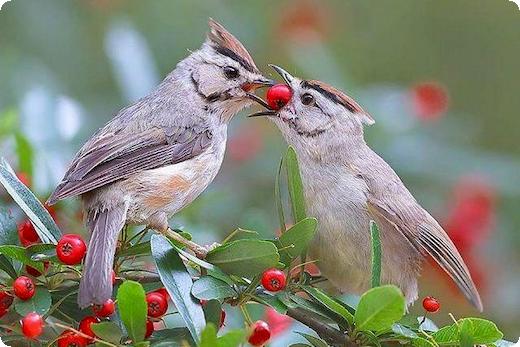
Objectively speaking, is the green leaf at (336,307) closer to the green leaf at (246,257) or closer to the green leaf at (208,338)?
the green leaf at (246,257)

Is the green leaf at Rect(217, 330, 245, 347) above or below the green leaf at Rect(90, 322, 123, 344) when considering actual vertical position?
above

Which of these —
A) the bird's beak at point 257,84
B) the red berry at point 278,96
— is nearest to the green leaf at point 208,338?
the red berry at point 278,96

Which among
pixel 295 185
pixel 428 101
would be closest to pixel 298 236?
pixel 295 185

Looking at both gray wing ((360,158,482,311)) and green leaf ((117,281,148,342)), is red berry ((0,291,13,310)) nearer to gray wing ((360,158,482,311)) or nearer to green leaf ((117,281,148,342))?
green leaf ((117,281,148,342))

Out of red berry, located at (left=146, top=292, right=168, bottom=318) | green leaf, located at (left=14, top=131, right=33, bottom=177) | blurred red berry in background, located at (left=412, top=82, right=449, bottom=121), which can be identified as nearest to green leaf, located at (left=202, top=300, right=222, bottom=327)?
red berry, located at (left=146, top=292, right=168, bottom=318)

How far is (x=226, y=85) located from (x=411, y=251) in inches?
38.2

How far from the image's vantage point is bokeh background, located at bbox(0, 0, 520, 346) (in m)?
4.72

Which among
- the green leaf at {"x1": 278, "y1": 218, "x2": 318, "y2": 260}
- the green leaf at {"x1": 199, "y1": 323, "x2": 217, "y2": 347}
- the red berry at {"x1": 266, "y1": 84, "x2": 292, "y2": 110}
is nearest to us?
the green leaf at {"x1": 199, "y1": 323, "x2": 217, "y2": 347}

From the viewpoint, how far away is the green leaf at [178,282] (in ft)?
7.78

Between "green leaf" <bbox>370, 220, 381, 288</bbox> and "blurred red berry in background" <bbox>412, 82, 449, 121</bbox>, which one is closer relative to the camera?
→ "green leaf" <bbox>370, 220, 381, 288</bbox>

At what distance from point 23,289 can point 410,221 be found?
1604 mm

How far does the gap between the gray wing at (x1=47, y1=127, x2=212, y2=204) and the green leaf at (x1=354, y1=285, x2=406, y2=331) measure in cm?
99

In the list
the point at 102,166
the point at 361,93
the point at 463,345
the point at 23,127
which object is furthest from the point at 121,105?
the point at 463,345

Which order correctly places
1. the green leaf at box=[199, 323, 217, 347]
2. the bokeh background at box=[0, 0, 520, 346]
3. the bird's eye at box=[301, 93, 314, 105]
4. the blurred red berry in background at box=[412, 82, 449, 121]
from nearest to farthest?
the green leaf at box=[199, 323, 217, 347] < the bird's eye at box=[301, 93, 314, 105] < the bokeh background at box=[0, 0, 520, 346] < the blurred red berry in background at box=[412, 82, 449, 121]
